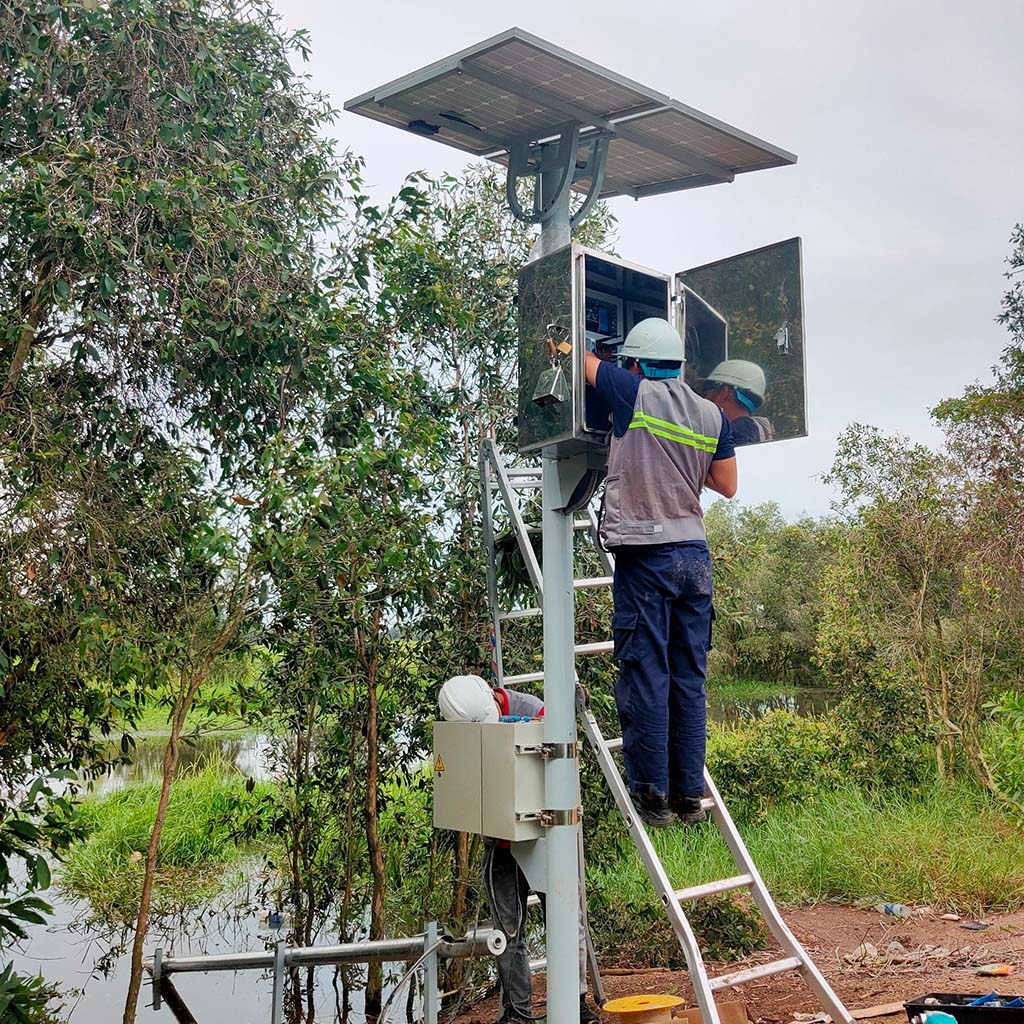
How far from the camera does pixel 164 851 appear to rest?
961cm

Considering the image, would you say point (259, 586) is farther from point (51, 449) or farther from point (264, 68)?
point (264, 68)

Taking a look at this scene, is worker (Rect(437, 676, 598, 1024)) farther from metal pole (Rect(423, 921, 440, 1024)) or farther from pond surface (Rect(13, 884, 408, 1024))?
pond surface (Rect(13, 884, 408, 1024))

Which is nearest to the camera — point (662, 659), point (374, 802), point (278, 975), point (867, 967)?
point (662, 659)

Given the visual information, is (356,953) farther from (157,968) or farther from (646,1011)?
(646,1011)

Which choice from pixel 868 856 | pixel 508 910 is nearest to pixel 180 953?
pixel 508 910

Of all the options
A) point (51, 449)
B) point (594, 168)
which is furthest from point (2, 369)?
point (594, 168)

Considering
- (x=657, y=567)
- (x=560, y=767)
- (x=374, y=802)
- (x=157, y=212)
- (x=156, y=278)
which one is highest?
(x=157, y=212)

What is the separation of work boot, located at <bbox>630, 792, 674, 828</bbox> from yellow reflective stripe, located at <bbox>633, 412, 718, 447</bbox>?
1.17 meters

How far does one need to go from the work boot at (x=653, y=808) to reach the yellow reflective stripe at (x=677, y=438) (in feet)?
3.75

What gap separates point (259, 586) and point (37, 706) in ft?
3.52

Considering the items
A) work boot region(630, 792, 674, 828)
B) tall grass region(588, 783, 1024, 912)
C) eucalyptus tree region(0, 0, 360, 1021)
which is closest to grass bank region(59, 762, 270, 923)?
tall grass region(588, 783, 1024, 912)

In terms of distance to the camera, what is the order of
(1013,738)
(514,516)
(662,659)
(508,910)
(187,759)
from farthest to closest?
(187,759), (1013,738), (514,516), (508,910), (662,659)

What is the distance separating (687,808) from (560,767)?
0.44 meters

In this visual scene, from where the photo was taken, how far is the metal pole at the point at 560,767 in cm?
349
